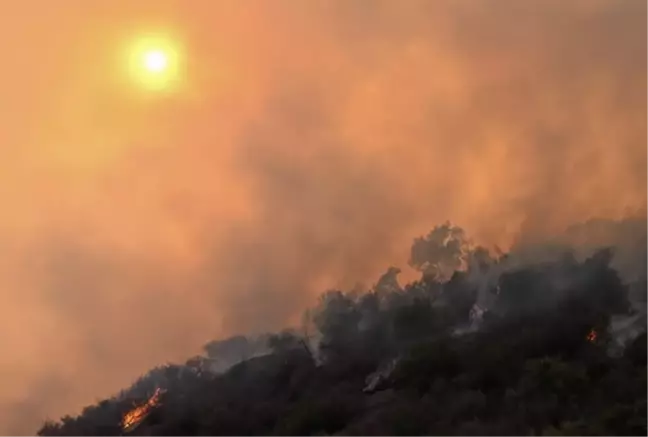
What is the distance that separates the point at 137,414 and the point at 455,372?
52.1ft

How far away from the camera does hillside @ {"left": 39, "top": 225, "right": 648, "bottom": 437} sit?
878 inches

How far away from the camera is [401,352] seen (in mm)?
34906

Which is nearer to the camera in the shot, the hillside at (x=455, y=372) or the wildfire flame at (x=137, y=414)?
the hillside at (x=455, y=372)

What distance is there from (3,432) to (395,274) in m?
25.9

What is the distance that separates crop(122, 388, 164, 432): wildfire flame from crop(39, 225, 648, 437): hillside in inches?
17.8

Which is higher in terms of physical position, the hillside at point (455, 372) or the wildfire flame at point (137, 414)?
the wildfire flame at point (137, 414)

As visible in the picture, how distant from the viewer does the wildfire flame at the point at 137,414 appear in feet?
118

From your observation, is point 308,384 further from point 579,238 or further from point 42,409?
point 42,409

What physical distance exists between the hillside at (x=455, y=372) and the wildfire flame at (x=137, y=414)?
45 cm

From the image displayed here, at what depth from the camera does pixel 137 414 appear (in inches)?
1501

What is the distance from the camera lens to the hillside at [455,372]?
73.2 ft

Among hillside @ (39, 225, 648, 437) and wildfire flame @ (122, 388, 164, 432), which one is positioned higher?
wildfire flame @ (122, 388, 164, 432)

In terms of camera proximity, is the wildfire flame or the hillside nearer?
the hillside

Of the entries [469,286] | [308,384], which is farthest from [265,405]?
[469,286]
